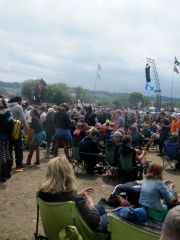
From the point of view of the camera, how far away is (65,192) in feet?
15.0

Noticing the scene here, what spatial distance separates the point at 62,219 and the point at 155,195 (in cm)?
152

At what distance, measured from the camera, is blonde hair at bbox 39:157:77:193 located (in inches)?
180

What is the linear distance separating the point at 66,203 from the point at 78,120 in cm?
1355

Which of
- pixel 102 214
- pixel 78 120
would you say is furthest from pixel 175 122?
pixel 102 214

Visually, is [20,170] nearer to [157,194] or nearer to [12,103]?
[12,103]

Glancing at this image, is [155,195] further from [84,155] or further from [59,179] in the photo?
[84,155]

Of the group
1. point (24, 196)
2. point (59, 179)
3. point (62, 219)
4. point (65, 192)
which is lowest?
point (24, 196)

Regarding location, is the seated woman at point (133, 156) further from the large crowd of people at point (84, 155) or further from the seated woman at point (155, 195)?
the seated woman at point (155, 195)

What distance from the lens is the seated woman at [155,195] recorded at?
17.5 ft

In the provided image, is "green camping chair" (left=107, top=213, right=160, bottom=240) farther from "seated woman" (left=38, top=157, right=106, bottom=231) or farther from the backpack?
the backpack

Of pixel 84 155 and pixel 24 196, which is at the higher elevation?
pixel 84 155

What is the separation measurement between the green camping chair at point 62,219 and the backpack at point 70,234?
0.15 m

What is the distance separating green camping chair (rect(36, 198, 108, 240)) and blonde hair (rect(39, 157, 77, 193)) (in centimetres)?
17

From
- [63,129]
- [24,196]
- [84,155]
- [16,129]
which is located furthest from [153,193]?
[63,129]
